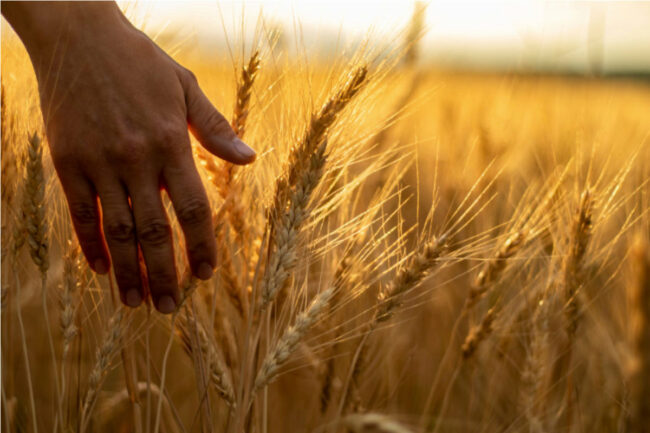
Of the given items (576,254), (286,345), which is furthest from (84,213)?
(576,254)

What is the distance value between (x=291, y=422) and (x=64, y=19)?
106cm

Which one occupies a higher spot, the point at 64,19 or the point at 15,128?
the point at 64,19

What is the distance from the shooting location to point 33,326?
213 centimetres

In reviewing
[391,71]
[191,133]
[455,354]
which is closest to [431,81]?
[455,354]

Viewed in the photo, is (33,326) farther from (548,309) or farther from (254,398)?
(548,309)

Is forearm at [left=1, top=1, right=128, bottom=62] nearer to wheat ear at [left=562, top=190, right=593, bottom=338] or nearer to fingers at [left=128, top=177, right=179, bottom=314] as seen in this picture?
fingers at [left=128, top=177, right=179, bottom=314]

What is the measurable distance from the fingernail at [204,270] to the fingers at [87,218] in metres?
0.22

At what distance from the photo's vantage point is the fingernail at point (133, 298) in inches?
49.5

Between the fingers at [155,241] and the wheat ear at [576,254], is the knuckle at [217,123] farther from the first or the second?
the wheat ear at [576,254]

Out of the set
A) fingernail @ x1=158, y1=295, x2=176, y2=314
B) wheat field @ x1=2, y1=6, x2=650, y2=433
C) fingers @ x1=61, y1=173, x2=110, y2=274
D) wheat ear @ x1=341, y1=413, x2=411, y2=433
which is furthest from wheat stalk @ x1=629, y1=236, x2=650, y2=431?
fingers @ x1=61, y1=173, x2=110, y2=274

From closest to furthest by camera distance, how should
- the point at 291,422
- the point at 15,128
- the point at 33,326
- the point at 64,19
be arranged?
the point at 64,19, the point at 15,128, the point at 291,422, the point at 33,326

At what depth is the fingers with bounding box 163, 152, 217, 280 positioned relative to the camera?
120cm

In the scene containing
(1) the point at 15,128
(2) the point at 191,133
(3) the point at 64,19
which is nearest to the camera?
(3) the point at 64,19

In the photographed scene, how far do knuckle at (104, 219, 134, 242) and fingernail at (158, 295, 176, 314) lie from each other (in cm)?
12
